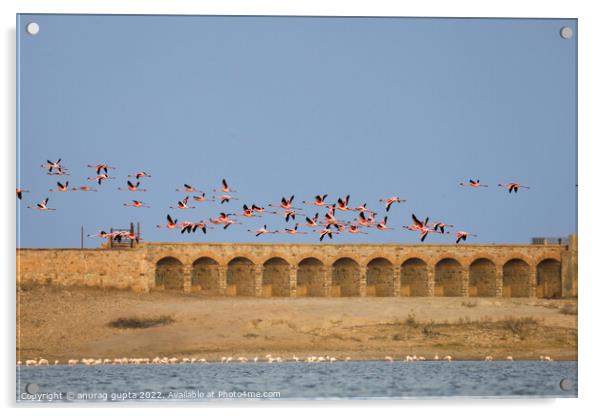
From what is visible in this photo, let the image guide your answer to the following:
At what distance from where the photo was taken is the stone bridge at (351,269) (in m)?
53.5

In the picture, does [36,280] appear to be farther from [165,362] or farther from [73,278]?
[165,362]

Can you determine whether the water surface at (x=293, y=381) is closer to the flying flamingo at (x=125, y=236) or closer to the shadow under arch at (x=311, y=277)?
the flying flamingo at (x=125, y=236)

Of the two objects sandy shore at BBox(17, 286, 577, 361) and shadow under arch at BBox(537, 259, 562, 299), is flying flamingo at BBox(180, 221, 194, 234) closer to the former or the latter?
sandy shore at BBox(17, 286, 577, 361)

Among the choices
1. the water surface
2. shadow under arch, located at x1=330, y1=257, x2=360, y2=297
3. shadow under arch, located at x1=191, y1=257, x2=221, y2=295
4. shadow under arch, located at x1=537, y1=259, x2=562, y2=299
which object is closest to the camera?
the water surface

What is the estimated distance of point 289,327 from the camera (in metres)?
45.0

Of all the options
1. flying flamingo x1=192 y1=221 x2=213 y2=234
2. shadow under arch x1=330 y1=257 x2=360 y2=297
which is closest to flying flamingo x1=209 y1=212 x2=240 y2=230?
flying flamingo x1=192 y1=221 x2=213 y2=234

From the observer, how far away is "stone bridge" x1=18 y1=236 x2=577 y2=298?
53.5 metres

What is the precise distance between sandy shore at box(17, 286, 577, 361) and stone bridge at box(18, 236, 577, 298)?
445 centimetres

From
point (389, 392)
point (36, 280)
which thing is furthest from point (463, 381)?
point (36, 280)

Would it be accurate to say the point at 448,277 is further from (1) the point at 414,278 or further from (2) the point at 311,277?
(2) the point at 311,277

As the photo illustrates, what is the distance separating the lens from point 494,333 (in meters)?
44.5

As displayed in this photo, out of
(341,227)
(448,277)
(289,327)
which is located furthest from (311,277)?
(341,227)

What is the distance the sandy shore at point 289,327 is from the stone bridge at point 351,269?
445 cm

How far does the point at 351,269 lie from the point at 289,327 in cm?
1160
